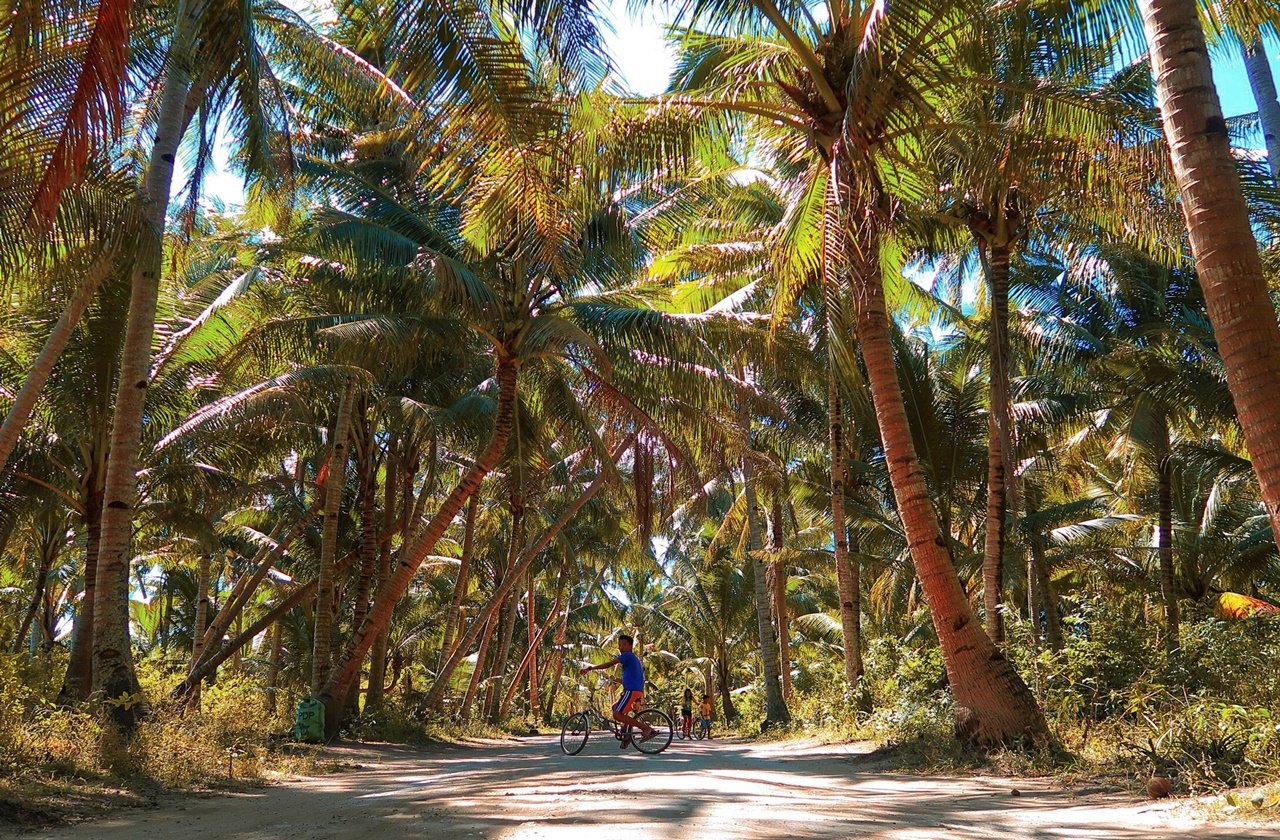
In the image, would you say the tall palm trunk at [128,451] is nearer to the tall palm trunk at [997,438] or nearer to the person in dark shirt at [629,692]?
the person in dark shirt at [629,692]

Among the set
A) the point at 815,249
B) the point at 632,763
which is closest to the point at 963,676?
the point at 632,763

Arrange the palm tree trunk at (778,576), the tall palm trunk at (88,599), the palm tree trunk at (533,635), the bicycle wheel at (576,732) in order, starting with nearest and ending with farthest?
the tall palm trunk at (88,599), the bicycle wheel at (576,732), the palm tree trunk at (778,576), the palm tree trunk at (533,635)

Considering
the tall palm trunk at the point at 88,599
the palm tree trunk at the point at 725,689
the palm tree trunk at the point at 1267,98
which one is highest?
the palm tree trunk at the point at 1267,98

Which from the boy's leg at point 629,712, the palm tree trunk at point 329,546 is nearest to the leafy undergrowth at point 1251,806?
the boy's leg at point 629,712

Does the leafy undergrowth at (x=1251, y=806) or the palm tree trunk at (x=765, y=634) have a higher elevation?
the palm tree trunk at (x=765, y=634)

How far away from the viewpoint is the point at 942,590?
9102 mm

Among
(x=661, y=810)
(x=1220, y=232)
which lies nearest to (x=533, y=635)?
(x=661, y=810)

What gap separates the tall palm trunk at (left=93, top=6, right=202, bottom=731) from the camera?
9.38 m

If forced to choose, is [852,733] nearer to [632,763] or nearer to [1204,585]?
[632,763]

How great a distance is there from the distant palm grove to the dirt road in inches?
46.9

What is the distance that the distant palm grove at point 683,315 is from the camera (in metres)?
7.16

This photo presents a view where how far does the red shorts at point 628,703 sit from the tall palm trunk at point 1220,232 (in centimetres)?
895

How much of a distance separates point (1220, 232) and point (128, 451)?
987 cm

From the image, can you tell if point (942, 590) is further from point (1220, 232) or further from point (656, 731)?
point (656, 731)
